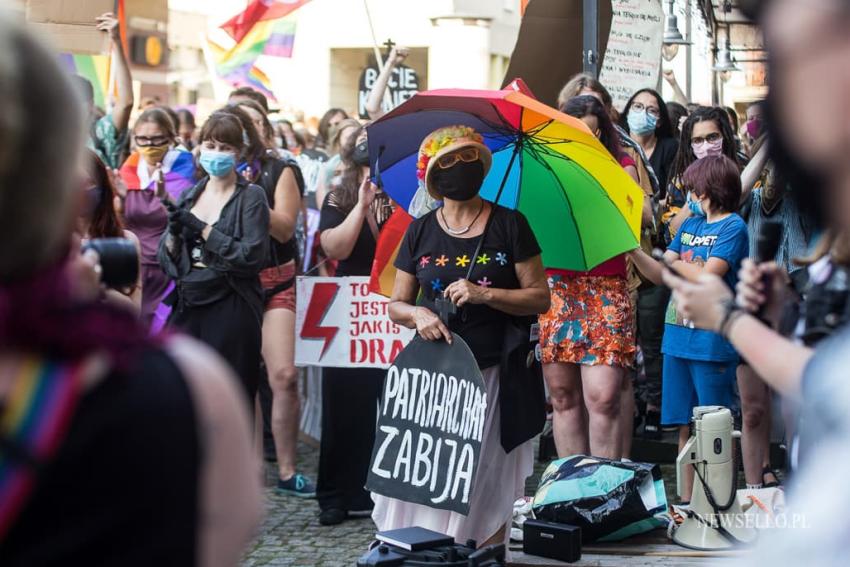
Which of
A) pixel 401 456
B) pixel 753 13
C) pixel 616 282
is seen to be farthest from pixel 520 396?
pixel 753 13

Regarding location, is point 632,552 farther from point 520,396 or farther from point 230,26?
point 230,26

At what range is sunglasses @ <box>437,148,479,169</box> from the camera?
569 centimetres

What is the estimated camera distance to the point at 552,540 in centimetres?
581

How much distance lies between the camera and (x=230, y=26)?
14586mm

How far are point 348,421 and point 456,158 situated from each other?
92.8 inches

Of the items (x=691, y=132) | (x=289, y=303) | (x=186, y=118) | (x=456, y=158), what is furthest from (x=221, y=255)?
(x=186, y=118)

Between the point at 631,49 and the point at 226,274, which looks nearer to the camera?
the point at 226,274

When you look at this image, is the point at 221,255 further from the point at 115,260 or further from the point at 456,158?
the point at 115,260

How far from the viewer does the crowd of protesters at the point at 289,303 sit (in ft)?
5.33

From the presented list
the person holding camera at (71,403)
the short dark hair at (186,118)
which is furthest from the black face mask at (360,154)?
the short dark hair at (186,118)

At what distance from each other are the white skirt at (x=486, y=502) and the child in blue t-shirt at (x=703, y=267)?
1257 millimetres

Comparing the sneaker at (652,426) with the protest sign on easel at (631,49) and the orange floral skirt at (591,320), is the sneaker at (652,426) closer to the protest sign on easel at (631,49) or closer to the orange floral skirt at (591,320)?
the orange floral skirt at (591,320)

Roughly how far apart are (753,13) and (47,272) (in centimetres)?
105

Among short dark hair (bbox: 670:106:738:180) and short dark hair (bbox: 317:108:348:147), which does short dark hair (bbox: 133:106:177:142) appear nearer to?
short dark hair (bbox: 670:106:738:180)
